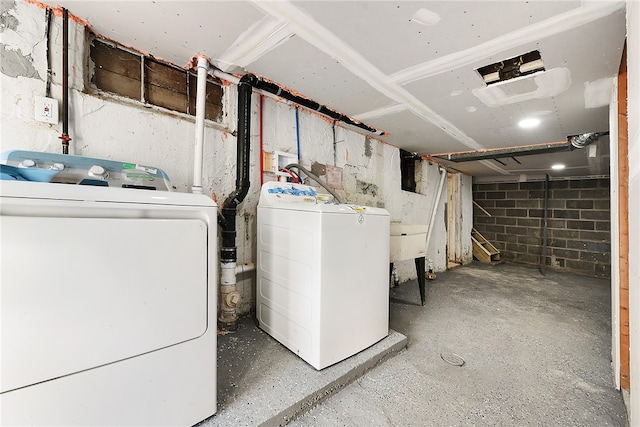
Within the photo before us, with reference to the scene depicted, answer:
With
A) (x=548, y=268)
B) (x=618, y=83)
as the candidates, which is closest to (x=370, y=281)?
(x=618, y=83)

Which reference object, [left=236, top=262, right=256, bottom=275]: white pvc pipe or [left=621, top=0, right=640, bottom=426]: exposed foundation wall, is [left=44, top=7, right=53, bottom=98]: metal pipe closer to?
[left=236, top=262, right=256, bottom=275]: white pvc pipe

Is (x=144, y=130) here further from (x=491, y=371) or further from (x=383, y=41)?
(x=491, y=371)

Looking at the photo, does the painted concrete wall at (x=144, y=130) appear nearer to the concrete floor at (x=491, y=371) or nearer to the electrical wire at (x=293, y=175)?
the electrical wire at (x=293, y=175)

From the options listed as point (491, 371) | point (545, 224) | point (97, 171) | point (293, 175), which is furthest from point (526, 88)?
point (545, 224)

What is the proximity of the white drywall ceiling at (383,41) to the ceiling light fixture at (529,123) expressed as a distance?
0.71ft

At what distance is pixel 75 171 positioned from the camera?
3.77 ft

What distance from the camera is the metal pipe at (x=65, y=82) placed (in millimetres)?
1249

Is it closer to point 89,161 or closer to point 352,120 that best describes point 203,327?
point 89,161

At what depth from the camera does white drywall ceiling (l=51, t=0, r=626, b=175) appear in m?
1.16

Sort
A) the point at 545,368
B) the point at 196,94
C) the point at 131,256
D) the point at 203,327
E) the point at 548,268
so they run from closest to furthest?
the point at 131,256, the point at 203,327, the point at 545,368, the point at 196,94, the point at 548,268

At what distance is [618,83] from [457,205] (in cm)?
364

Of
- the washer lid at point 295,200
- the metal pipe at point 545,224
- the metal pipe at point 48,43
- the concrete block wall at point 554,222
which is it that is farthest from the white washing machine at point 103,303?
the concrete block wall at point 554,222

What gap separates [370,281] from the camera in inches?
65.2

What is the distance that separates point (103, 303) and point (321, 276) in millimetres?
907
